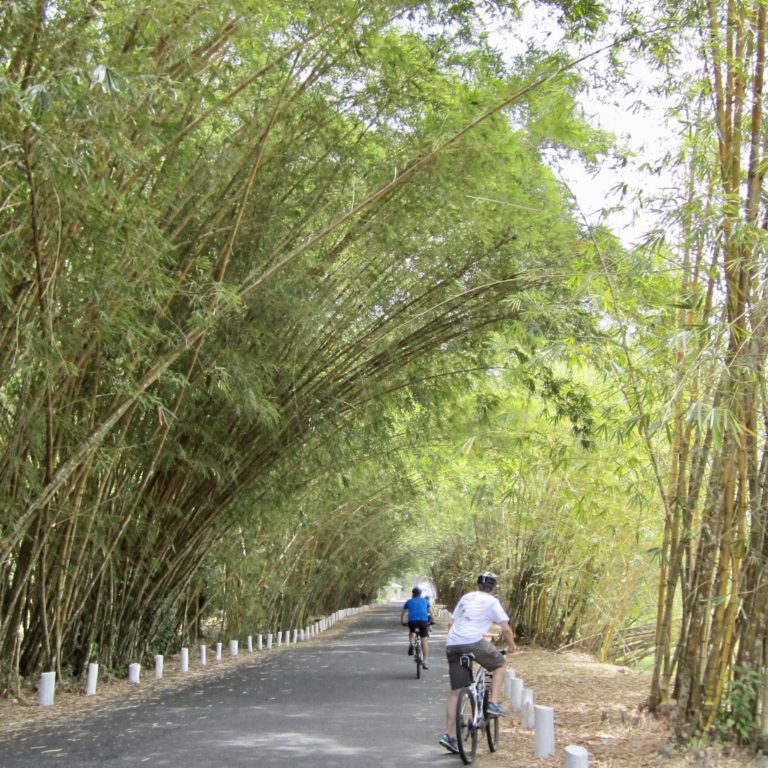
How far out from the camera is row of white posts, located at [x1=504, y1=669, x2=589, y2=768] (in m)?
3.80

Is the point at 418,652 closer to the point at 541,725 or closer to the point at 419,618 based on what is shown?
the point at 419,618

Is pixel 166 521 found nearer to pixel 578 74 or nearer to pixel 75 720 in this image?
pixel 75 720

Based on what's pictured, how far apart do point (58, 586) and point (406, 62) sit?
499cm

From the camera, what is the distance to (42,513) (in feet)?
20.4

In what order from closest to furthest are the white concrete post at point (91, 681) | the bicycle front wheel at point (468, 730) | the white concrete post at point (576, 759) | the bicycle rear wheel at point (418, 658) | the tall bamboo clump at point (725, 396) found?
the white concrete post at point (576, 759) → the tall bamboo clump at point (725, 396) → the bicycle front wheel at point (468, 730) → the white concrete post at point (91, 681) → the bicycle rear wheel at point (418, 658)

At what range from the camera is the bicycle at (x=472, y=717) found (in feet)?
14.5

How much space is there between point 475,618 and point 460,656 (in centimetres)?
23

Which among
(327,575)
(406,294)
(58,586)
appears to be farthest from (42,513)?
(327,575)

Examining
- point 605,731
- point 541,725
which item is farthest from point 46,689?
point 605,731

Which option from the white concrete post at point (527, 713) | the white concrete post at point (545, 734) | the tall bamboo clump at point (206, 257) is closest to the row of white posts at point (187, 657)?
the tall bamboo clump at point (206, 257)

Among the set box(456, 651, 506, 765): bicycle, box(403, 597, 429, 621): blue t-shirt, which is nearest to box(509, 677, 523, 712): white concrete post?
box(456, 651, 506, 765): bicycle

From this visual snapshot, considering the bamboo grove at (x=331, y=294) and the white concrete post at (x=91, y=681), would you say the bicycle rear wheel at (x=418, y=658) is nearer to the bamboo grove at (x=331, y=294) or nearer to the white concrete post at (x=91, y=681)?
the bamboo grove at (x=331, y=294)

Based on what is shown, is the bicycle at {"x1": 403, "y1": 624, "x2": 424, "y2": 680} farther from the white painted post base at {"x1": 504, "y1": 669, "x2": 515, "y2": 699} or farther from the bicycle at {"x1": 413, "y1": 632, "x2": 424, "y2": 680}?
the white painted post base at {"x1": 504, "y1": 669, "x2": 515, "y2": 699}

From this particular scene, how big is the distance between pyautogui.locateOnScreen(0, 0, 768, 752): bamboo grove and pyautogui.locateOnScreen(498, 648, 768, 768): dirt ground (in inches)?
8.1
